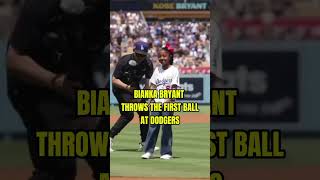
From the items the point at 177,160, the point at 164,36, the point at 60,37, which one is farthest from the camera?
the point at 164,36

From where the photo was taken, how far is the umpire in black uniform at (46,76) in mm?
5312

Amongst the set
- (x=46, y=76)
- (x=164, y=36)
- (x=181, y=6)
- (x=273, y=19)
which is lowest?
(x=46, y=76)

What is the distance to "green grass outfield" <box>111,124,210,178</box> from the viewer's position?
921cm

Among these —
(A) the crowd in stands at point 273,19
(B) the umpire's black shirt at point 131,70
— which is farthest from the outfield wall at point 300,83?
(B) the umpire's black shirt at point 131,70

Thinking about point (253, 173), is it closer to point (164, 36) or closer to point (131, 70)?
point (131, 70)

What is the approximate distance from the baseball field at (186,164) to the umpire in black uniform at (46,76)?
6.41ft

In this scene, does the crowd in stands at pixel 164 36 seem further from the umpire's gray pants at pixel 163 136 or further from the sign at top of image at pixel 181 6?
the umpire's gray pants at pixel 163 136

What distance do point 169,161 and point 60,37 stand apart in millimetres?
4867

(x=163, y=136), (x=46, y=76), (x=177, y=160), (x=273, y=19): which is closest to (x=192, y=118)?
(x=273, y=19)

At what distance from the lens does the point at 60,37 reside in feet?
18.5

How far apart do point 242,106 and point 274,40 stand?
57.6 inches

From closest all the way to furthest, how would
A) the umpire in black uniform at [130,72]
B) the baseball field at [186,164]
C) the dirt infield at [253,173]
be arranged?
the dirt infield at [253,173] < the baseball field at [186,164] < the umpire in black uniform at [130,72]

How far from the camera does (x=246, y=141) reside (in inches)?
240

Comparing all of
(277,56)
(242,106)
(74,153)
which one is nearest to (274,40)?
(277,56)
